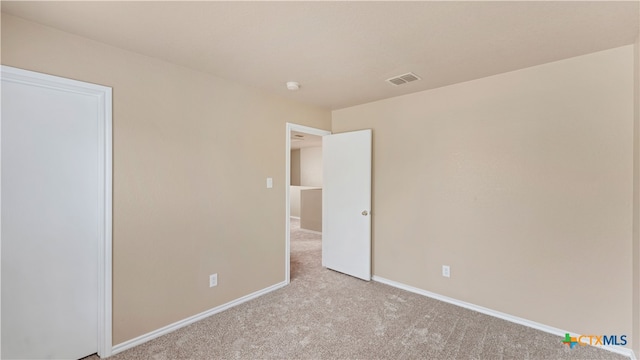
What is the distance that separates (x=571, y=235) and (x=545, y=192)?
0.39m

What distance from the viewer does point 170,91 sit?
90.5 inches

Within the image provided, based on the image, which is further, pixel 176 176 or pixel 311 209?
pixel 311 209

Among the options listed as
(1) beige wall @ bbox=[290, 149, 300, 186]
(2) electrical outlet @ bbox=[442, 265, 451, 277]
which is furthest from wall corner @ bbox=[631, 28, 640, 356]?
(1) beige wall @ bbox=[290, 149, 300, 186]

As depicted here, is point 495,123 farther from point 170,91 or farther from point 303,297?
point 170,91

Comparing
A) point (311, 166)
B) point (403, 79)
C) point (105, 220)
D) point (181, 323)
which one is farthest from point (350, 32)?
point (311, 166)

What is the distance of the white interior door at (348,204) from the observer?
3432 millimetres

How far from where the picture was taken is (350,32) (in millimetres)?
1786

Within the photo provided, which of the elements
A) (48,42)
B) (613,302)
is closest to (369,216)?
(613,302)

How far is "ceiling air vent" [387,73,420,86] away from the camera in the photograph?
2.54m

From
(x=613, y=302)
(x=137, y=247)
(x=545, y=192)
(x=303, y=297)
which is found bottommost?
(x=303, y=297)

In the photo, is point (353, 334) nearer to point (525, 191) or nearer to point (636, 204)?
point (525, 191)

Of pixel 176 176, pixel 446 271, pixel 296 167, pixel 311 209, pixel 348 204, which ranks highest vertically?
pixel 296 167

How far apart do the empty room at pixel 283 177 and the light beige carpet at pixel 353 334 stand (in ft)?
0.07

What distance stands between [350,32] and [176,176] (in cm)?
186
